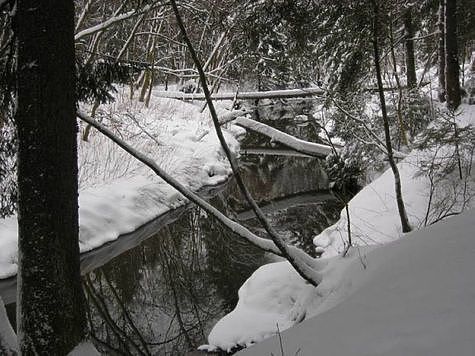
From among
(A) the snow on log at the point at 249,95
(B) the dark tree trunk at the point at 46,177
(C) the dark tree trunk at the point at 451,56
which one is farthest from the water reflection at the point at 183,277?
(A) the snow on log at the point at 249,95

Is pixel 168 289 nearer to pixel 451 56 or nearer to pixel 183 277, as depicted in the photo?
pixel 183 277

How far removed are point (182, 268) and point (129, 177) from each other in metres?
4.00

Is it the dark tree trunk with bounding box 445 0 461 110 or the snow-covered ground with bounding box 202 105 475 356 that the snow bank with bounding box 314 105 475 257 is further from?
the dark tree trunk with bounding box 445 0 461 110

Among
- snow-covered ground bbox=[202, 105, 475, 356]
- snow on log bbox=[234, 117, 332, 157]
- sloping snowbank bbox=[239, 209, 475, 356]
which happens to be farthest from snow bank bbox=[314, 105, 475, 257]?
snow on log bbox=[234, 117, 332, 157]

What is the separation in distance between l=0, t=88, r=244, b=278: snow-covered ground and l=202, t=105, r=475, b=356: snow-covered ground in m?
3.96

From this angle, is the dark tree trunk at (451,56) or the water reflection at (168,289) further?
the dark tree trunk at (451,56)

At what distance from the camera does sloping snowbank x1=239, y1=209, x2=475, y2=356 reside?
2.20 m

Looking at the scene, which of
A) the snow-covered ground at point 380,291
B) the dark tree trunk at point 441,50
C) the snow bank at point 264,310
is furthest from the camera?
the dark tree trunk at point 441,50

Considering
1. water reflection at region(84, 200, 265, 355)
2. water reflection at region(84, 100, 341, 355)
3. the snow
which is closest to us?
the snow

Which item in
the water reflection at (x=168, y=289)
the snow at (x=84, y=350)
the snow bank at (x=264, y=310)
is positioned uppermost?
the snow at (x=84, y=350)

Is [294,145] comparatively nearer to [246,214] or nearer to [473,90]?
[246,214]

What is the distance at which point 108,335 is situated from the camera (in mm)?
6250

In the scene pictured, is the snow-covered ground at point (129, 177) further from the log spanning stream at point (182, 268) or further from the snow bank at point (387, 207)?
the snow bank at point (387, 207)

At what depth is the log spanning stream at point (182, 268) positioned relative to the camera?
6.40 meters
